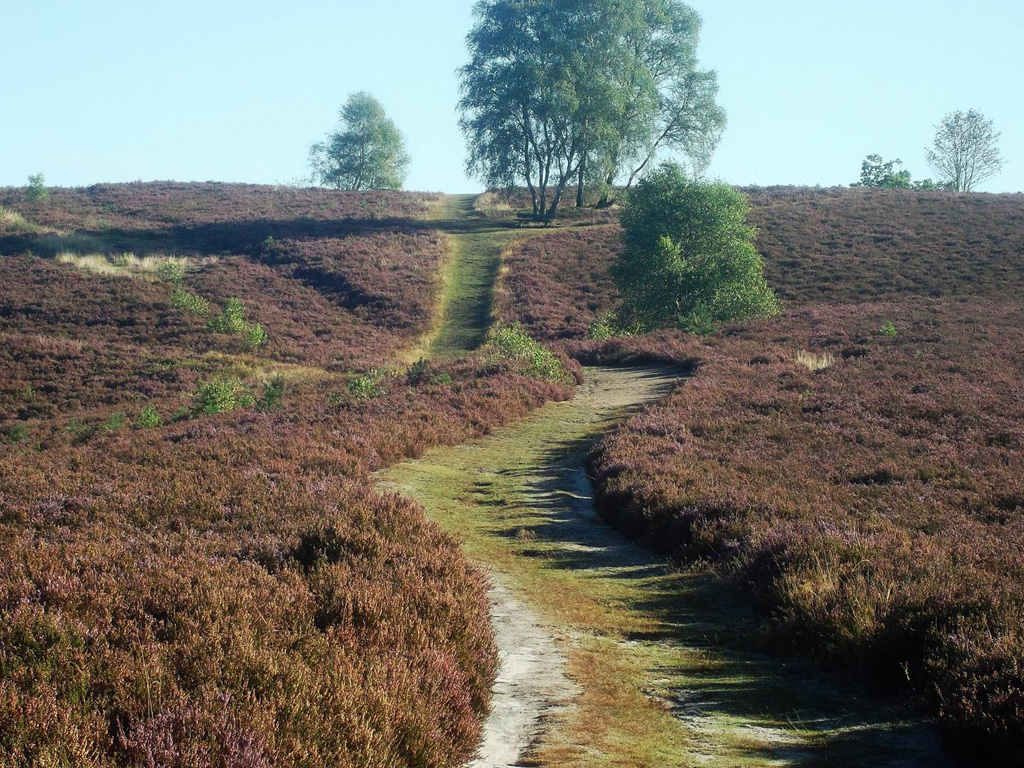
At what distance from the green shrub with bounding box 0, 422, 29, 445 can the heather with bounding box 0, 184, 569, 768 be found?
0.30 feet

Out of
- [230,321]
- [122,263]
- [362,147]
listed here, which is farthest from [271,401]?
[362,147]

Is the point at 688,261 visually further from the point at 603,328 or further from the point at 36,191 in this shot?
the point at 36,191

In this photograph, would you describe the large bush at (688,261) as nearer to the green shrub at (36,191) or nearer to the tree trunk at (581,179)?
the tree trunk at (581,179)

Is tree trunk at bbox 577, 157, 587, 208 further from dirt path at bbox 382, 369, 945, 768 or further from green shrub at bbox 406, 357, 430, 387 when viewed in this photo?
dirt path at bbox 382, 369, 945, 768

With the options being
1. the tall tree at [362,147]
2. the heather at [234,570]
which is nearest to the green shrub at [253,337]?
the heather at [234,570]

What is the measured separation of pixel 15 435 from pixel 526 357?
45.9 ft

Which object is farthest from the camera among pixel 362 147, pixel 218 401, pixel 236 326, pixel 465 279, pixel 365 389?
pixel 362 147

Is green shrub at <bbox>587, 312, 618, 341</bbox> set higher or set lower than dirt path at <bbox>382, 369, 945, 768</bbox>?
higher

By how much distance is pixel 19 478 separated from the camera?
39.8 ft

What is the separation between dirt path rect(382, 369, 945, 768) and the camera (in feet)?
17.2

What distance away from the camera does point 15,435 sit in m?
22.0

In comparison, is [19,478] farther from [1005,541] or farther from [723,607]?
[1005,541]

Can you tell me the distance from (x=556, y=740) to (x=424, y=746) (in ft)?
3.34

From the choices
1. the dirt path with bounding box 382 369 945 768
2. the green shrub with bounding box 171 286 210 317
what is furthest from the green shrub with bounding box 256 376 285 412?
the green shrub with bounding box 171 286 210 317
